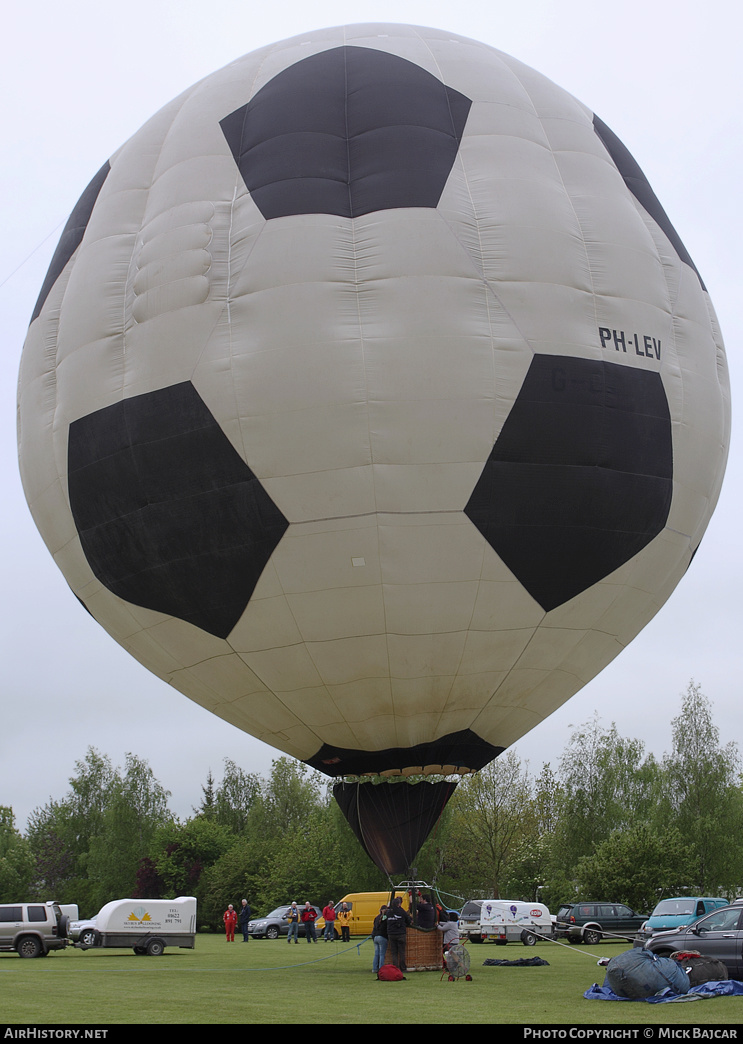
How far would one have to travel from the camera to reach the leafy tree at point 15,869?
45281 millimetres

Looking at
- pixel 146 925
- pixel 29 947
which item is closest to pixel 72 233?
pixel 29 947

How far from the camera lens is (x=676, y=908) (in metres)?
18.7

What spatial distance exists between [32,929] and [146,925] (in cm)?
208

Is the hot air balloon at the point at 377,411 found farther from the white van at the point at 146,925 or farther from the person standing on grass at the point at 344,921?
the person standing on grass at the point at 344,921

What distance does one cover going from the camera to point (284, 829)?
45344 millimetres

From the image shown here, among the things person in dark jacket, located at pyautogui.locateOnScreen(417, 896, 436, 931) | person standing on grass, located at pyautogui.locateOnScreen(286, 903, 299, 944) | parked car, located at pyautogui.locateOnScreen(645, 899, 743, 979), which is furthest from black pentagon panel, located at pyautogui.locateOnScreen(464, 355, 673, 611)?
person standing on grass, located at pyautogui.locateOnScreen(286, 903, 299, 944)

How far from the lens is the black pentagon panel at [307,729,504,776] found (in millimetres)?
8922

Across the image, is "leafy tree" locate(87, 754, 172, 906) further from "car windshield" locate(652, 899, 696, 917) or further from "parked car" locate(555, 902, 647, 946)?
"car windshield" locate(652, 899, 696, 917)

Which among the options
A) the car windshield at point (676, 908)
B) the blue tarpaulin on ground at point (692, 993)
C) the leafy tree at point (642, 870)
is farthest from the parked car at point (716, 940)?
the leafy tree at point (642, 870)

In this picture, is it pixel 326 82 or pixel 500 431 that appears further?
pixel 326 82
